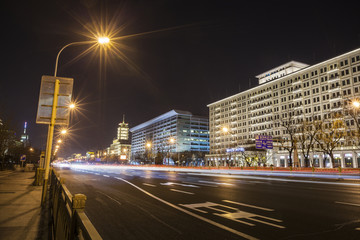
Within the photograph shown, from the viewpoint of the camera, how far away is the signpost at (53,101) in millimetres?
9406

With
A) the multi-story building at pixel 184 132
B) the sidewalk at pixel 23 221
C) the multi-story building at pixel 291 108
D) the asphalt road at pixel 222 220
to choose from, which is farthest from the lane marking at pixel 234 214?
the multi-story building at pixel 184 132

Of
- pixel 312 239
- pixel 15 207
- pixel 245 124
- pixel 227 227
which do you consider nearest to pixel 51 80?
pixel 15 207

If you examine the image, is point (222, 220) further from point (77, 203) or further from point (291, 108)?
point (291, 108)

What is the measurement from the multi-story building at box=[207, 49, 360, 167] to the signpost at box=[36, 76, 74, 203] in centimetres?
5177

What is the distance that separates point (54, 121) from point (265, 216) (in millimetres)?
8171

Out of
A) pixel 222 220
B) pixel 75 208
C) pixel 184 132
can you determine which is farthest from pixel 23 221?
pixel 184 132

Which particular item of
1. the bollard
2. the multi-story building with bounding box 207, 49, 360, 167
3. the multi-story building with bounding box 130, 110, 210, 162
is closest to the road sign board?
the bollard

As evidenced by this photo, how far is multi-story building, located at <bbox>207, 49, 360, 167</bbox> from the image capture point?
75250 millimetres

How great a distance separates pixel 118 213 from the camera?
331 inches

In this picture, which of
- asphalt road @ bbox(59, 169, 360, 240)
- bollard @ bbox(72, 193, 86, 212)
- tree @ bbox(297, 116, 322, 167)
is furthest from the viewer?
tree @ bbox(297, 116, 322, 167)

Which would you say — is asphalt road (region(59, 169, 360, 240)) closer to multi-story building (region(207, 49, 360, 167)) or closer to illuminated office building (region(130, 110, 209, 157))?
multi-story building (region(207, 49, 360, 167))

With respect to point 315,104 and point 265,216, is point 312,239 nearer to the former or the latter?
point 265,216

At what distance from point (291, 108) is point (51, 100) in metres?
97.2

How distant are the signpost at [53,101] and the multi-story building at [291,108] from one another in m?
51.8
